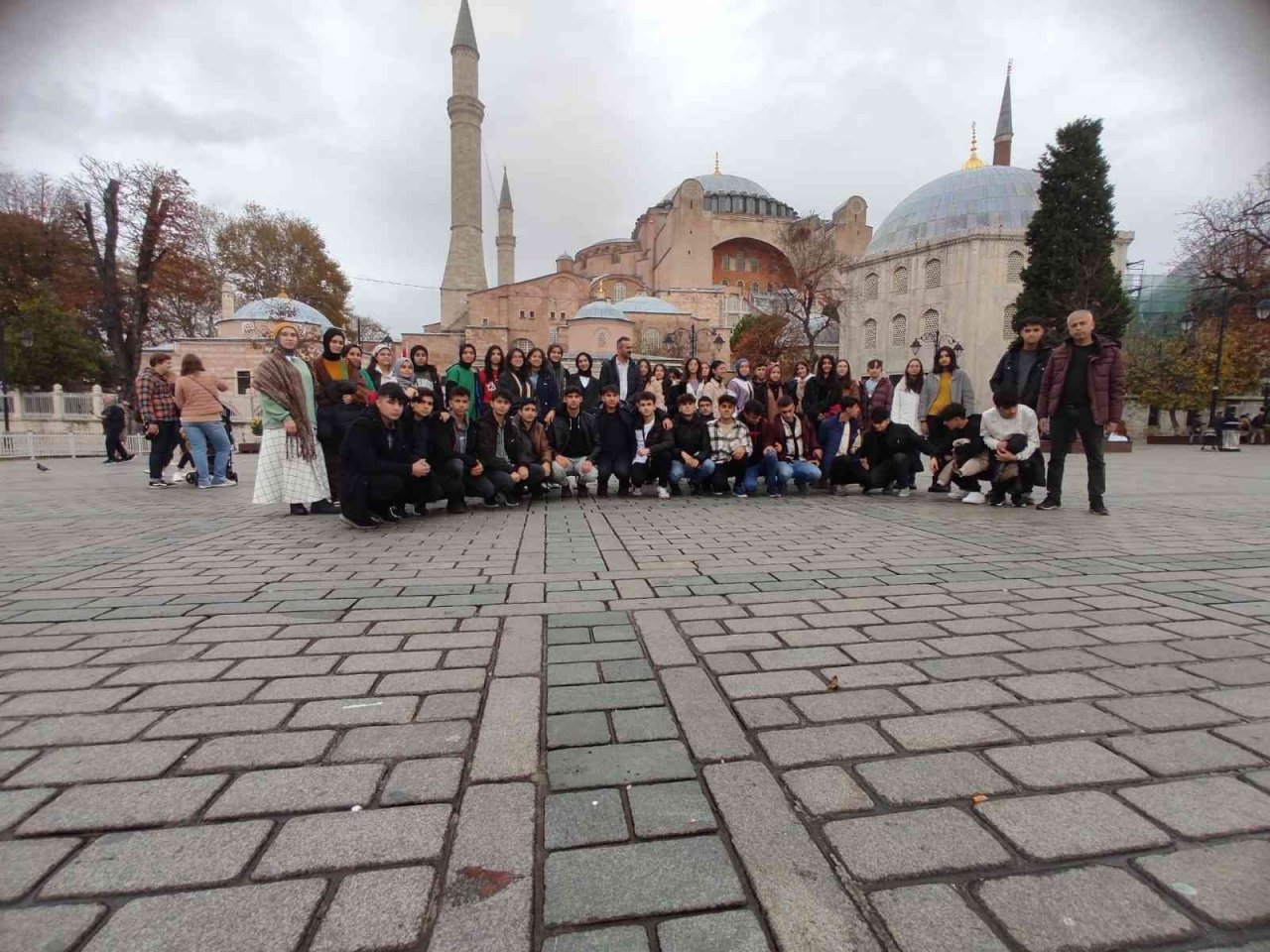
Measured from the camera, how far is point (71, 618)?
3.39 meters

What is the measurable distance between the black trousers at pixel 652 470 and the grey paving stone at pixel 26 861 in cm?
707

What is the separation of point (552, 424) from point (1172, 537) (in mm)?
6469

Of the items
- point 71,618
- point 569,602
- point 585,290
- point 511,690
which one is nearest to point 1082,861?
point 511,690

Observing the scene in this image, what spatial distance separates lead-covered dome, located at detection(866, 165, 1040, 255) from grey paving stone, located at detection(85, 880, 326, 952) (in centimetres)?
4396

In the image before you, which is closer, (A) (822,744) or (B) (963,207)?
(A) (822,744)

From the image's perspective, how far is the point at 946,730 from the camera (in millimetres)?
2164

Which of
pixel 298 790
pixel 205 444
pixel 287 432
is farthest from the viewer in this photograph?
pixel 205 444

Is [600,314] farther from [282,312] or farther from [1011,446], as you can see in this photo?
[1011,446]

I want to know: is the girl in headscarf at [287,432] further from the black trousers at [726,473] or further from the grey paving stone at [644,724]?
the grey paving stone at [644,724]

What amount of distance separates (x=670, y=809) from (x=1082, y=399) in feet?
24.3

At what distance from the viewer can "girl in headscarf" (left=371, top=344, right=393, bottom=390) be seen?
9.20 meters

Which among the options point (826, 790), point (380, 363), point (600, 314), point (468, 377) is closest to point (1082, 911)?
point (826, 790)

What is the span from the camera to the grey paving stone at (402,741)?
203 cm

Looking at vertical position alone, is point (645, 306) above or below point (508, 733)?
above
